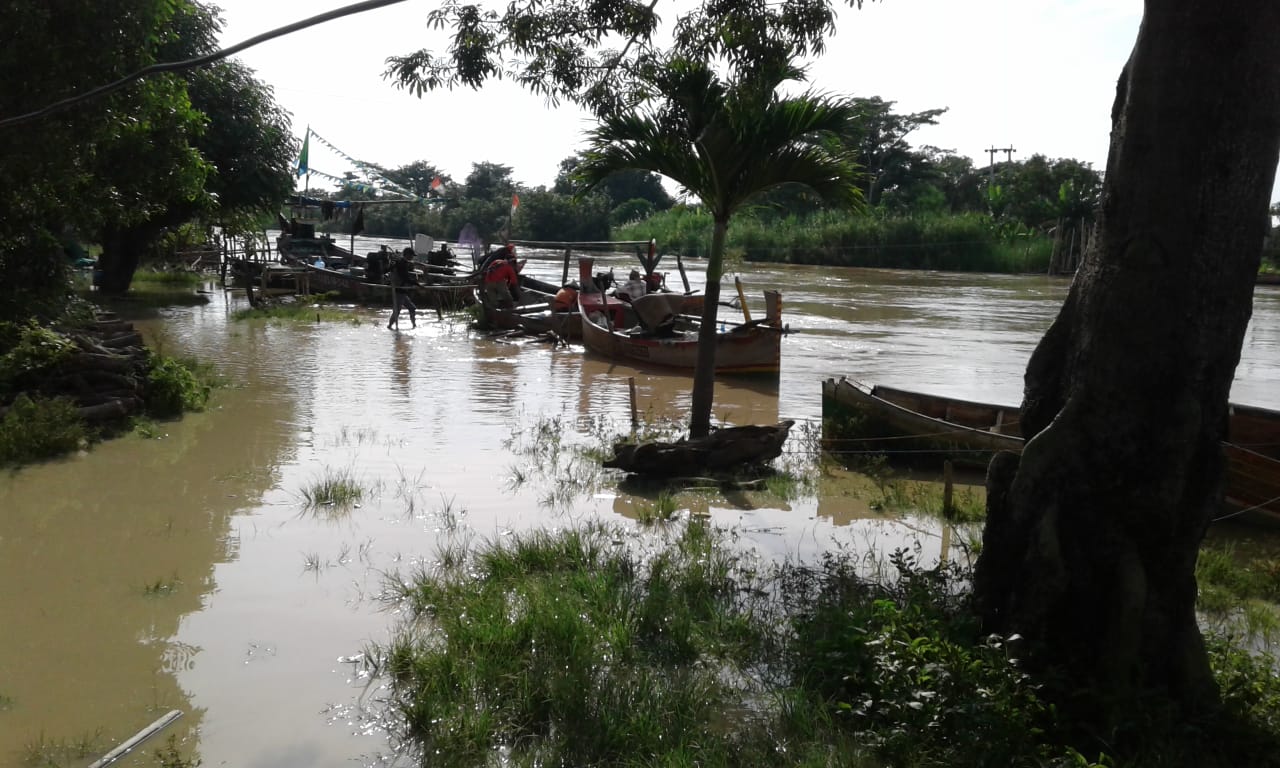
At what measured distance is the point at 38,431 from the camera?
372 inches

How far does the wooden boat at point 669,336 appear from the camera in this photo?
16.1 metres

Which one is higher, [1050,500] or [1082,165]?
[1082,165]

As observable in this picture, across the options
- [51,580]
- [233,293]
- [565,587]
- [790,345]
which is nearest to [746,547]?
[565,587]

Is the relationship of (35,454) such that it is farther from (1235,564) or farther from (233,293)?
(233,293)

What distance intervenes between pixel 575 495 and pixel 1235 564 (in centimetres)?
483

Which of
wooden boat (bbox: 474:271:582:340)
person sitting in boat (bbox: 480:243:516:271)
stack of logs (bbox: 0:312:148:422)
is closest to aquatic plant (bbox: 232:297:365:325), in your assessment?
wooden boat (bbox: 474:271:582:340)

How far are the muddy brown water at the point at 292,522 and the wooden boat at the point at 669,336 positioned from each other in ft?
1.23

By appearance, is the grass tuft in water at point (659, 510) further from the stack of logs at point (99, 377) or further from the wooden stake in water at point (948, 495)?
the stack of logs at point (99, 377)

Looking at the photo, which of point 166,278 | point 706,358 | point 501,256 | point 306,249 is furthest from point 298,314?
point 706,358

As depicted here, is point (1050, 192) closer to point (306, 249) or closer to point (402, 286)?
point (306, 249)

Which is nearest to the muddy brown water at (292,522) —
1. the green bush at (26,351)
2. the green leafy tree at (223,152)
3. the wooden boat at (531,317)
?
the green bush at (26,351)

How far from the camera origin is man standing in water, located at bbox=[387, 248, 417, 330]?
2325 centimetres

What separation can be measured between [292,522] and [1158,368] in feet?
18.9

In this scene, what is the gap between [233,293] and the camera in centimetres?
3145
